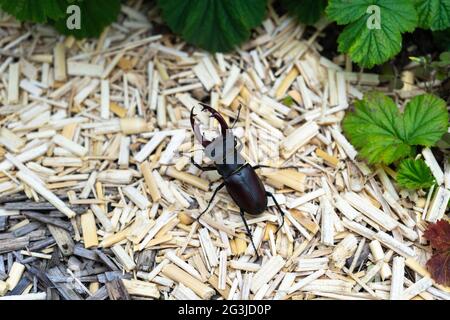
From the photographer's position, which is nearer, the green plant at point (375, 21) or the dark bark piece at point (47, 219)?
the dark bark piece at point (47, 219)

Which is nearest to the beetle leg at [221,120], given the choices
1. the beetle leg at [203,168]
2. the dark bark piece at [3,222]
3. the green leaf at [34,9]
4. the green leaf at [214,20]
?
the beetle leg at [203,168]

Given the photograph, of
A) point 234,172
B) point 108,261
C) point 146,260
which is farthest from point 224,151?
point 108,261

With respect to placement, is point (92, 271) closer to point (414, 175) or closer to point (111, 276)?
point (111, 276)

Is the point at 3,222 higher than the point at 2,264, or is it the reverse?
the point at 3,222

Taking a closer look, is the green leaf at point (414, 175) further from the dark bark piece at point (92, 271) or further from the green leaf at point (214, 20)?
the dark bark piece at point (92, 271)

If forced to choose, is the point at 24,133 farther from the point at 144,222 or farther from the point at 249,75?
the point at 249,75

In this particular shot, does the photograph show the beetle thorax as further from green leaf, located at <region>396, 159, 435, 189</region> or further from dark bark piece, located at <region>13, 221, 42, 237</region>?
dark bark piece, located at <region>13, 221, 42, 237</region>
